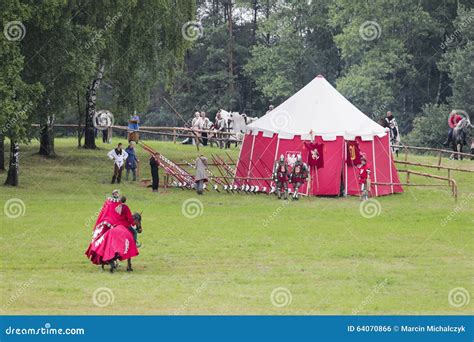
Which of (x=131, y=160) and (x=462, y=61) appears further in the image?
(x=462, y=61)

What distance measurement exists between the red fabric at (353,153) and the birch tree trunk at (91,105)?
1132 centimetres

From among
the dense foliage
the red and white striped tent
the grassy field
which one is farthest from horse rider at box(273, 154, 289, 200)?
the dense foliage

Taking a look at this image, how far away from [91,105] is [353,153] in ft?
44.6

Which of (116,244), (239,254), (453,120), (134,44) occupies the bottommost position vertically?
(239,254)

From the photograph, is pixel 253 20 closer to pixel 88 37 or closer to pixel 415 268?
pixel 88 37

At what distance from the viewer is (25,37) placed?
41062mm

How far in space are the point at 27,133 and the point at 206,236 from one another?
33.5ft

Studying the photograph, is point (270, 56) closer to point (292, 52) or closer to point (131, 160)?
point (292, 52)

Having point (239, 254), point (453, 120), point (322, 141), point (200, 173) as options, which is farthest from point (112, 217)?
point (453, 120)

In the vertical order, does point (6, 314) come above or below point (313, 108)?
below

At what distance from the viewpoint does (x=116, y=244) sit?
2594cm

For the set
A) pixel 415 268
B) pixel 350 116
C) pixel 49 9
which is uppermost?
pixel 49 9

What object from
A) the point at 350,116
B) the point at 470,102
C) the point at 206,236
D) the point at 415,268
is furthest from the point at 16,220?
the point at 470,102

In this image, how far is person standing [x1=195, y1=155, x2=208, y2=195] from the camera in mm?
43469
